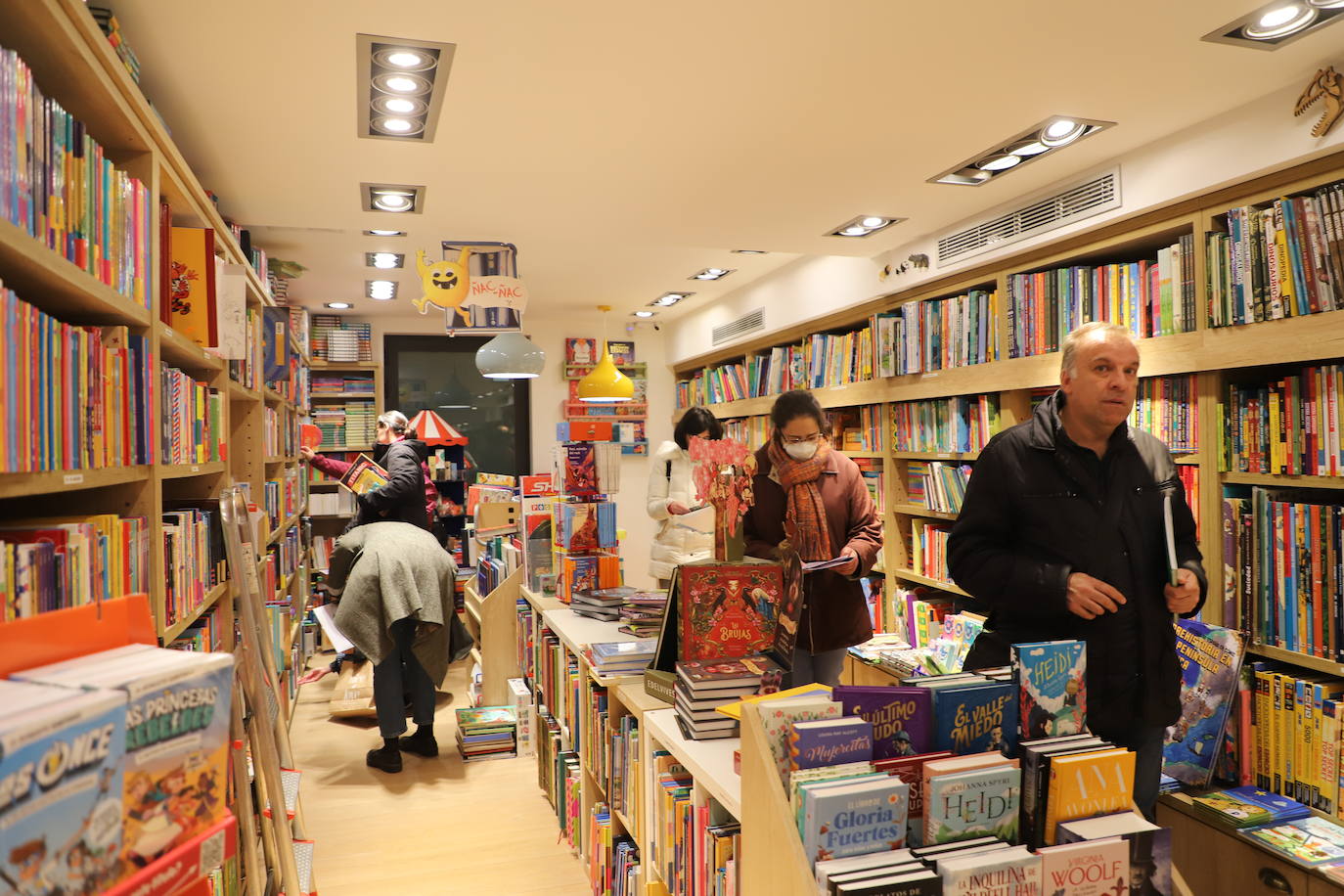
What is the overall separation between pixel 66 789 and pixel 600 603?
2.65 metres

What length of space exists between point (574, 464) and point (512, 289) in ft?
2.91

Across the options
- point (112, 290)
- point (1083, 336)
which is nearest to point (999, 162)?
point (1083, 336)

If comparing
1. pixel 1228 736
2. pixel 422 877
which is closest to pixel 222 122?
pixel 422 877

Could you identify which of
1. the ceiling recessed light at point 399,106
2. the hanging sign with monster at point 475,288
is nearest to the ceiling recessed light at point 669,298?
the hanging sign with monster at point 475,288

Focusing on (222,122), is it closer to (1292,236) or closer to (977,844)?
(977,844)

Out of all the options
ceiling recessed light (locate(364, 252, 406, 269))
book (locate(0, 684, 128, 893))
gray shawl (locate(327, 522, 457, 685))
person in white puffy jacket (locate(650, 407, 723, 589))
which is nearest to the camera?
book (locate(0, 684, 128, 893))

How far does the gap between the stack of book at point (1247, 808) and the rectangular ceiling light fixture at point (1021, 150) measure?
2.11m

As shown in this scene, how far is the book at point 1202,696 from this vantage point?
8.42ft

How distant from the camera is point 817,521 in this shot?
9.64ft

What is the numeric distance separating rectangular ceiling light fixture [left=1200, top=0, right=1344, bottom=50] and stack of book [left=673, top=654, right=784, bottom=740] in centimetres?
196

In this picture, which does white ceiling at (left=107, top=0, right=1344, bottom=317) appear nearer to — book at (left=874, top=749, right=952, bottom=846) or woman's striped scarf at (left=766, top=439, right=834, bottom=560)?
woman's striped scarf at (left=766, top=439, right=834, bottom=560)

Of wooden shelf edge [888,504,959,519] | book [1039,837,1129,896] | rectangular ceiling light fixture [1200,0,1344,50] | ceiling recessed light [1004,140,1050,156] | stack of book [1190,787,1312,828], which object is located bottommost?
stack of book [1190,787,1312,828]

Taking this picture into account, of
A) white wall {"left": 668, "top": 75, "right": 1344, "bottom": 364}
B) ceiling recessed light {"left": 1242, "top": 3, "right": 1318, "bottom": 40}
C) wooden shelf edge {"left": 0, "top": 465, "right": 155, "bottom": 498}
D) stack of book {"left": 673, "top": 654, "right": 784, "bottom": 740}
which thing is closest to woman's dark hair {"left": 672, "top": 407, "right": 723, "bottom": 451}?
white wall {"left": 668, "top": 75, "right": 1344, "bottom": 364}

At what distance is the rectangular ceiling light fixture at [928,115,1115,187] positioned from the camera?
9.33ft
